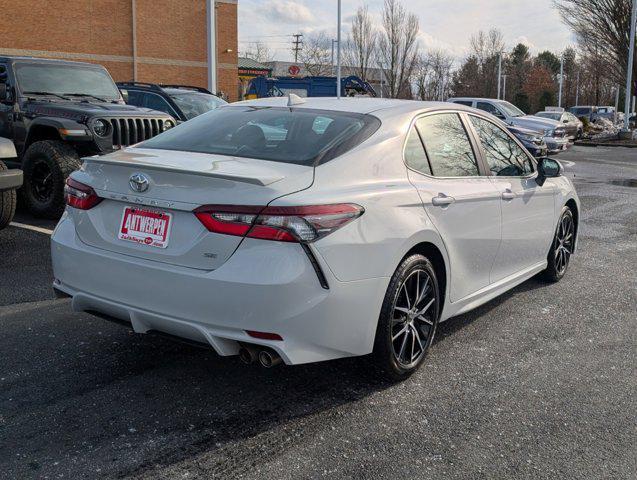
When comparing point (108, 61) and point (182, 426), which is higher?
point (108, 61)

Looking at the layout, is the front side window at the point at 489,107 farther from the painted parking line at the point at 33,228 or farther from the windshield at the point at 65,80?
the painted parking line at the point at 33,228

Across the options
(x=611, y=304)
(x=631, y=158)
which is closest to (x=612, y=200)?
(x=611, y=304)

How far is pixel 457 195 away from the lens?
4172 mm

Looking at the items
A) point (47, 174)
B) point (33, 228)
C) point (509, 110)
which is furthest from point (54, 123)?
point (509, 110)

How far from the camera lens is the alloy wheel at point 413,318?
12.1ft

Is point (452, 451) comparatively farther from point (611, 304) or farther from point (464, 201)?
point (611, 304)

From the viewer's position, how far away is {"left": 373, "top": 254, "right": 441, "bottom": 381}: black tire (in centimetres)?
353

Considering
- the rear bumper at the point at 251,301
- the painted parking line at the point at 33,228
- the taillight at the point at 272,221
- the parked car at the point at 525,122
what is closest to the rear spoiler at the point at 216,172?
the taillight at the point at 272,221

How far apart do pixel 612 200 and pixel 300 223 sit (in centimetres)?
1025

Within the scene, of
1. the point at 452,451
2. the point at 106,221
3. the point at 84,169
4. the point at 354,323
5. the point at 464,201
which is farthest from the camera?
the point at 464,201

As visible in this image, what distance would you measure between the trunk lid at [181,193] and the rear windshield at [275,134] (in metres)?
0.16

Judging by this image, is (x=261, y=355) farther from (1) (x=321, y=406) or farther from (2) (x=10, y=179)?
(2) (x=10, y=179)

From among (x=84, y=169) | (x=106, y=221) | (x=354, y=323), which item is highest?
(x=84, y=169)

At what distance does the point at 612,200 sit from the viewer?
1191 cm
